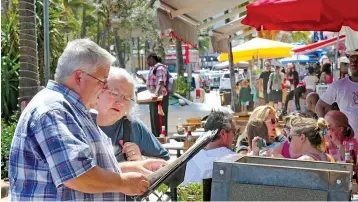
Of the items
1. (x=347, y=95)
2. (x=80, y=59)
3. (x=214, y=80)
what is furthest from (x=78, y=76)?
(x=214, y=80)

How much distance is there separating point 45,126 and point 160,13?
5451 millimetres

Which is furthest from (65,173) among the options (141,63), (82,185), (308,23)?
(141,63)

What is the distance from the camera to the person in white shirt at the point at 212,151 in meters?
4.91

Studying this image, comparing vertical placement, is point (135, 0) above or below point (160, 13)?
above

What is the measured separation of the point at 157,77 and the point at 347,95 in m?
6.74

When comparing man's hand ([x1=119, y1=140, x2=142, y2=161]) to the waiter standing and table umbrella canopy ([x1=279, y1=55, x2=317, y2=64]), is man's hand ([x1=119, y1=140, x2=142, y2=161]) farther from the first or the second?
table umbrella canopy ([x1=279, y1=55, x2=317, y2=64])

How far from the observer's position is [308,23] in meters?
6.35

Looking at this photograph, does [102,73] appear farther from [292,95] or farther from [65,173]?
[292,95]

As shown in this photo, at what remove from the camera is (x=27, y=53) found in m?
11.2

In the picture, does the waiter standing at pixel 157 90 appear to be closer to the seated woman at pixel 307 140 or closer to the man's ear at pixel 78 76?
the seated woman at pixel 307 140

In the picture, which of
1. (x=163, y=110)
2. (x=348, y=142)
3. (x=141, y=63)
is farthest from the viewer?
(x=141, y=63)

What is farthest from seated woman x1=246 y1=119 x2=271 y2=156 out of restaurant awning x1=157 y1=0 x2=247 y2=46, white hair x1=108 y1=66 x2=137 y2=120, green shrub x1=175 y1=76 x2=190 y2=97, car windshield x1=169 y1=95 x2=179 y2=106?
green shrub x1=175 y1=76 x2=190 y2=97

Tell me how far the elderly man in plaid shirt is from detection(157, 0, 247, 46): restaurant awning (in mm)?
4909

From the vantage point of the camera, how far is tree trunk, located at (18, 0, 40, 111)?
11.2 meters
